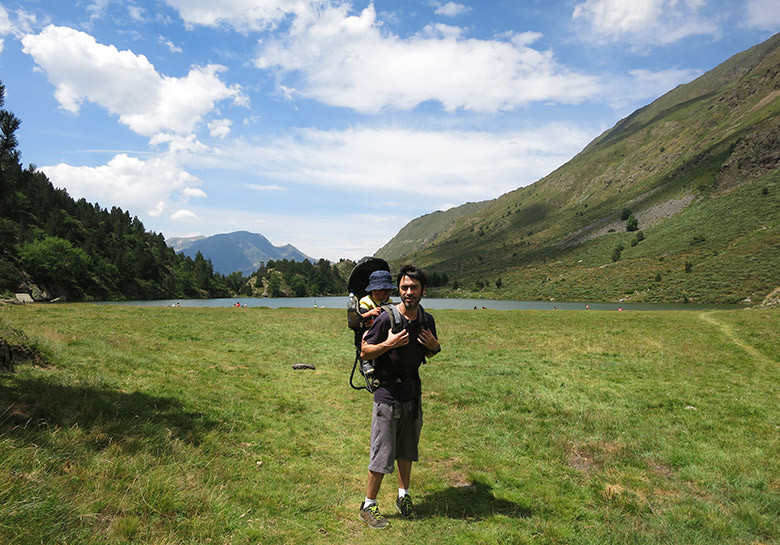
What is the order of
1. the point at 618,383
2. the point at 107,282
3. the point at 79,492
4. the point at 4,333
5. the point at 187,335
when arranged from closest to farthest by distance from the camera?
the point at 79,492
the point at 4,333
the point at 618,383
the point at 187,335
the point at 107,282

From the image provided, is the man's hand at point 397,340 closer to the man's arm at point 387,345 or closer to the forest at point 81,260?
the man's arm at point 387,345

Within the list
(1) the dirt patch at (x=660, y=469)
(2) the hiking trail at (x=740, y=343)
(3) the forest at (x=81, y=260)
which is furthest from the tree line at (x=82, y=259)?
(2) the hiking trail at (x=740, y=343)

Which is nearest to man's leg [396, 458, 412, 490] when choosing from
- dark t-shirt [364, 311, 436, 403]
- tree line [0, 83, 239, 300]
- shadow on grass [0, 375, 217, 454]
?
dark t-shirt [364, 311, 436, 403]

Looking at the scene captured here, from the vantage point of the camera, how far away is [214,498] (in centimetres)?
533

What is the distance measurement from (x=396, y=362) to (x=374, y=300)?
3.91 ft

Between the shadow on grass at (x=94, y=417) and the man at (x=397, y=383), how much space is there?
153 inches

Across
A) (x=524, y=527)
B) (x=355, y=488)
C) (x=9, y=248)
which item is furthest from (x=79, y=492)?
(x=9, y=248)

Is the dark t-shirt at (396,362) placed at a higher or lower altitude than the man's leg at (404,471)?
higher

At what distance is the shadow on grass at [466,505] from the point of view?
6234mm

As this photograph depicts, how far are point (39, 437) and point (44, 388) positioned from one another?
11.7 feet

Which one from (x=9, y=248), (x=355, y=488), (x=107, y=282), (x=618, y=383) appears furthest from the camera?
(x=107, y=282)

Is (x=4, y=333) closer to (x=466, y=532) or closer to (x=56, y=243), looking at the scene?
(x=466, y=532)

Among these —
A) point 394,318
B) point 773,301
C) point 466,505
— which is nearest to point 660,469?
point 466,505

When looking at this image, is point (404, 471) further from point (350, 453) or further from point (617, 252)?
point (617, 252)
